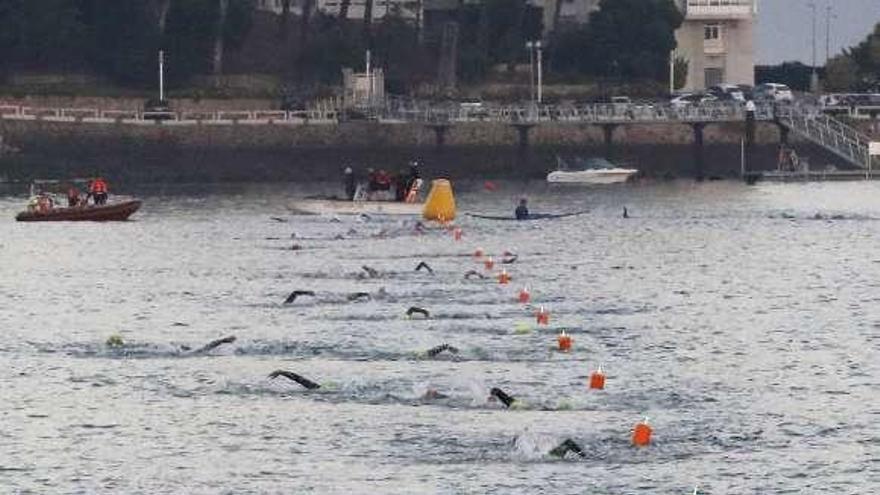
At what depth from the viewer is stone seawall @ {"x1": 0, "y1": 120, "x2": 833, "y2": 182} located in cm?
Answer: 15862

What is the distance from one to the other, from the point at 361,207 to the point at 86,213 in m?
10.9

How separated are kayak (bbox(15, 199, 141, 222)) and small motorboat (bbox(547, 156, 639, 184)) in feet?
180

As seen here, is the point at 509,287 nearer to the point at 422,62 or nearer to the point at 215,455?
the point at 215,455

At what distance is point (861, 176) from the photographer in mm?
158250

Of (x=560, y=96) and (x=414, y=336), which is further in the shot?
(x=560, y=96)

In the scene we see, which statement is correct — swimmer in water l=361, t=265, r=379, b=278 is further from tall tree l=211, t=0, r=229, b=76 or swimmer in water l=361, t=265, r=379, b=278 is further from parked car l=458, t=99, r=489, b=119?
tall tree l=211, t=0, r=229, b=76

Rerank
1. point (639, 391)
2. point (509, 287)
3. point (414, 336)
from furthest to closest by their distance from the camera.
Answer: point (509, 287) → point (414, 336) → point (639, 391)

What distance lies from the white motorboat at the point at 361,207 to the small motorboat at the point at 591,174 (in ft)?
158

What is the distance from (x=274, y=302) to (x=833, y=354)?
1804 centimetres

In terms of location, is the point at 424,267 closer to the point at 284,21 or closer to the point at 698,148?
the point at 698,148

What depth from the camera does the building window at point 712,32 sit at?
7746 inches

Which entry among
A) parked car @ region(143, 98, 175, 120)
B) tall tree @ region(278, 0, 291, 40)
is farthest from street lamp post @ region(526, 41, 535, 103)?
parked car @ region(143, 98, 175, 120)

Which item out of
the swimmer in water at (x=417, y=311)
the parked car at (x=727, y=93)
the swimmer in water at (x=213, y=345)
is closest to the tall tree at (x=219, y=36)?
the parked car at (x=727, y=93)

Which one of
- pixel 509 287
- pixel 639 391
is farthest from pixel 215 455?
pixel 509 287
